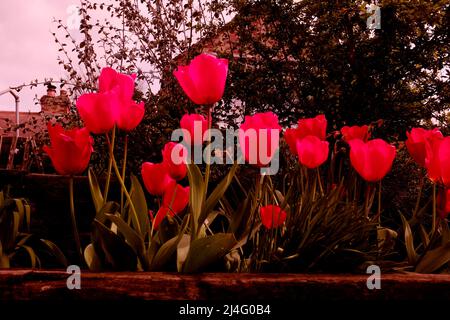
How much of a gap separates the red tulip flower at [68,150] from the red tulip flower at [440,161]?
701mm

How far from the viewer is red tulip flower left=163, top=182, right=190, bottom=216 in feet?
3.71

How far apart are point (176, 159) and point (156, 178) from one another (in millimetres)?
77

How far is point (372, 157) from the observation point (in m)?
1.12

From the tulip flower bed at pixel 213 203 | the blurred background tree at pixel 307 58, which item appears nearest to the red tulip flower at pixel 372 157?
the tulip flower bed at pixel 213 203

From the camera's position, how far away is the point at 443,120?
460cm

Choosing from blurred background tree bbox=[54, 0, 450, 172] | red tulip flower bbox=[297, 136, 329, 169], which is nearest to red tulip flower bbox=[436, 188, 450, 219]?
red tulip flower bbox=[297, 136, 329, 169]

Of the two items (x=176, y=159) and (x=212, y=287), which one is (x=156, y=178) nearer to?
(x=176, y=159)

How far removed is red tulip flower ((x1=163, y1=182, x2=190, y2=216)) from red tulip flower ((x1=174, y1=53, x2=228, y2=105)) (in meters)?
0.23

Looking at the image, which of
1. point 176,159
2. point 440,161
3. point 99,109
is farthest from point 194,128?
point 440,161

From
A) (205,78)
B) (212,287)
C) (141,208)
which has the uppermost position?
(205,78)

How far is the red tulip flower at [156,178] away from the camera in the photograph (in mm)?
1134

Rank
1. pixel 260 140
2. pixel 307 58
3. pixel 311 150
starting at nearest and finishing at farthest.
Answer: pixel 260 140, pixel 311 150, pixel 307 58

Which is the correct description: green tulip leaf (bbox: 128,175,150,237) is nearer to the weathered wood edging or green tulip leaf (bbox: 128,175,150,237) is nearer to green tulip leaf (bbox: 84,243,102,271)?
green tulip leaf (bbox: 84,243,102,271)

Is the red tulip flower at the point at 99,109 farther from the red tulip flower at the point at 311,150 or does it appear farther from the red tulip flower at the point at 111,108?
the red tulip flower at the point at 311,150
